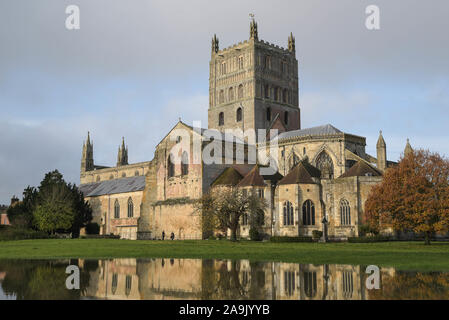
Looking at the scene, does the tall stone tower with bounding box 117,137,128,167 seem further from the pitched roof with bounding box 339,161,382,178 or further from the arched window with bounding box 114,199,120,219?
the pitched roof with bounding box 339,161,382,178

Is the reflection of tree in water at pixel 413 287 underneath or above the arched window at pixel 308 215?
underneath

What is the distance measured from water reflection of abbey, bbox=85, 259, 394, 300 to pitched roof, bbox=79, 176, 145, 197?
215ft

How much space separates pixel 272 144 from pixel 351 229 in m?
22.4


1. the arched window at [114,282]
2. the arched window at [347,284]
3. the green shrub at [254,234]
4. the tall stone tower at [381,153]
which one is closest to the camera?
the arched window at [347,284]

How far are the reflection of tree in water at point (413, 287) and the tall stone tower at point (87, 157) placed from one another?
11269 centimetres

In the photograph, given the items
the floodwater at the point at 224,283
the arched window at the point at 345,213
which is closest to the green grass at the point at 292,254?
the floodwater at the point at 224,283

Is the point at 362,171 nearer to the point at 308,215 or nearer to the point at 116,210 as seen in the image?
the point at 308,215

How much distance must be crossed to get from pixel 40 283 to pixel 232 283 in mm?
6122

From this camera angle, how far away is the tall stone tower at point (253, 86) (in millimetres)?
84500

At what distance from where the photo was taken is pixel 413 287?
46.9 ft

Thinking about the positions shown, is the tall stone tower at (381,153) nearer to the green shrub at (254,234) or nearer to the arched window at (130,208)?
the green shrub at (254,234)

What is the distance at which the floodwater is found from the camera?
1311cm

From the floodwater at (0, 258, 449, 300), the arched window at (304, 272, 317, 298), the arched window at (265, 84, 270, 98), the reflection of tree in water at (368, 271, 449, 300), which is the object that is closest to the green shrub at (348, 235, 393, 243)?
the floodwater at (0, 258, 449, 300)
